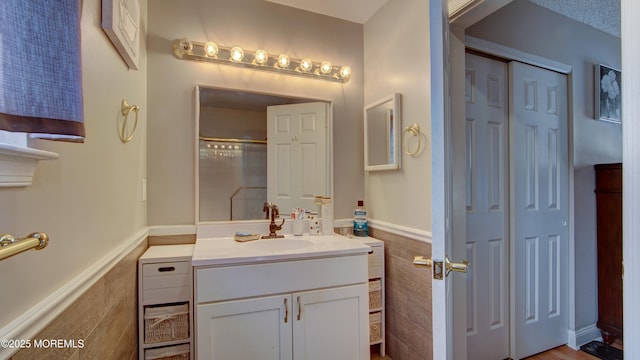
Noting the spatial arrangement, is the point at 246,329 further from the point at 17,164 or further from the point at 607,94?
the point at 607,94

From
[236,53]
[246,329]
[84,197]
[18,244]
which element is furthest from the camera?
[236,53]

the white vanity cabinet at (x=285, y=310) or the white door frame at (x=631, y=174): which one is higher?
the white door frame at (x=631, y=174)

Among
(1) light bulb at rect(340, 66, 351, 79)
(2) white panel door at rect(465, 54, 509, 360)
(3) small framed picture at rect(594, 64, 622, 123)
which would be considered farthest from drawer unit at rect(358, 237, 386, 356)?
(3) small framed picture at rect(594, 64, 622, 123)

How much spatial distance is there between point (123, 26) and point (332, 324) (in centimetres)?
175

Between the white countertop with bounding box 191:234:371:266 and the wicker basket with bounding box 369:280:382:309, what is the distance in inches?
14.4

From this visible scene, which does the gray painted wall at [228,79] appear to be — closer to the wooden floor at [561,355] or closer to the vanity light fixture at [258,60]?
the vanity light fixture at [258,60]

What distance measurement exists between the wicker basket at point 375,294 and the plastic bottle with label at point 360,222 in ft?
1.21

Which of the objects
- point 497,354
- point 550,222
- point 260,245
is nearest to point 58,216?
point 260,245

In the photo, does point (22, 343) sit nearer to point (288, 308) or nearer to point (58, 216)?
point (58, 216)

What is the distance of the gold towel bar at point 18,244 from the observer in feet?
1.38

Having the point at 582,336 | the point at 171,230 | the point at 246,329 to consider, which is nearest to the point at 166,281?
the point at 171,230

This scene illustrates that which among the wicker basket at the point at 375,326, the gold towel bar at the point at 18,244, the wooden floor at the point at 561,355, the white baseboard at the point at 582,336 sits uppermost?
the gold towel bar at the point at 18,244

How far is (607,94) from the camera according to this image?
86.2 inches

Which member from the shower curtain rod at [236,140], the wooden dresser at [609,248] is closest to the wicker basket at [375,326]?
the shower curtain rod at [236,140]
